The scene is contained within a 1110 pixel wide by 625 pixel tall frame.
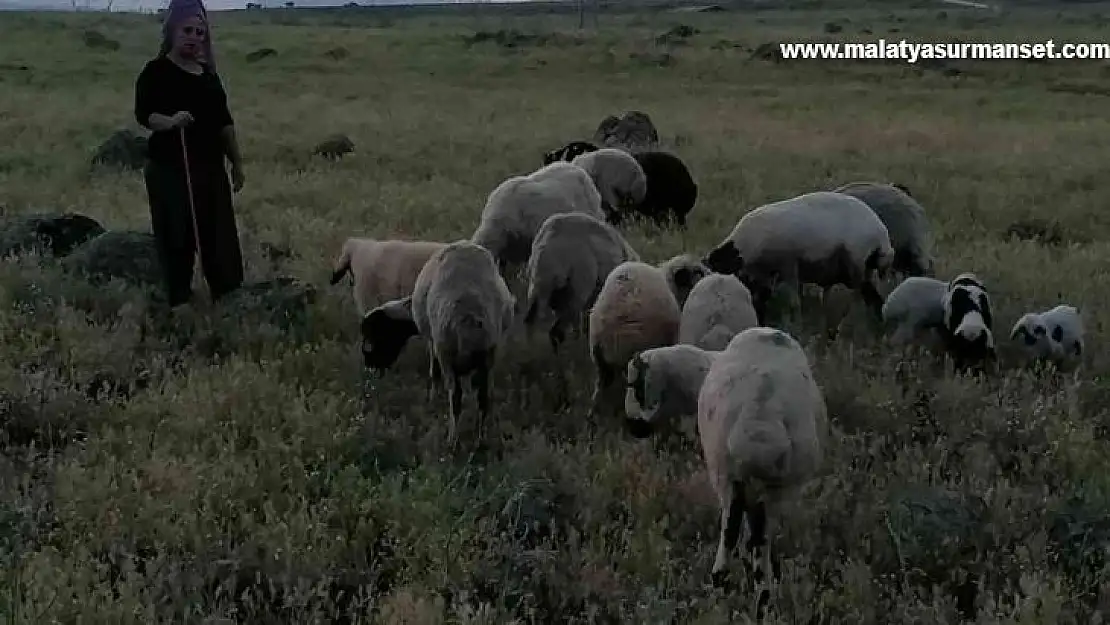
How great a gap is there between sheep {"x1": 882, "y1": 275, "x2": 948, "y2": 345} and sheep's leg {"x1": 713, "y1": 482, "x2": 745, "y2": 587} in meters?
3.72

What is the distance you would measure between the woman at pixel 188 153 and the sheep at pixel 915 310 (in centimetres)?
517

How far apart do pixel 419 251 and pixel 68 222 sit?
14.0 feet

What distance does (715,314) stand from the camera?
692 centimetres

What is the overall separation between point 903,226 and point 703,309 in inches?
130

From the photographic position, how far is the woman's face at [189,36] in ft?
26.0

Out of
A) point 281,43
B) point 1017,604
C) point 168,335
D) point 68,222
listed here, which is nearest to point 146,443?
point 168,335

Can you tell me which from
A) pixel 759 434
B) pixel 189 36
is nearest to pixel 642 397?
pixel 759 434

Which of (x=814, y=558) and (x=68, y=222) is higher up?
(x=68, y=222)

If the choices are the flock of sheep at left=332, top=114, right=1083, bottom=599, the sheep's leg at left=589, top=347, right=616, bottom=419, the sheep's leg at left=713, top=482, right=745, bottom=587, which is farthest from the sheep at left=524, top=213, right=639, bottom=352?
the sheep's leg at left=713, top=482, right=745, bottom=587

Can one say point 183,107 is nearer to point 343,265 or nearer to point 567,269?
point 343,265

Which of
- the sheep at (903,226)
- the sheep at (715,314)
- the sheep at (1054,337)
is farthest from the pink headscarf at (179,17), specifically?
the sheep at (1054,337)

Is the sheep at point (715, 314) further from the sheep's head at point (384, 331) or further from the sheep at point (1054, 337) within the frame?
the sheep at point (1054, 337)

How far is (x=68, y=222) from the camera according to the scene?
10.5 metres

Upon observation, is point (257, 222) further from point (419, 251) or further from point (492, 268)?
point (492, 268)
